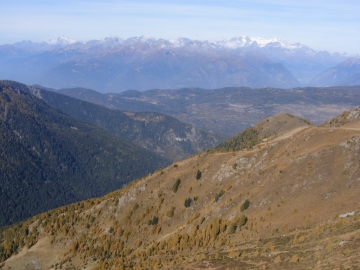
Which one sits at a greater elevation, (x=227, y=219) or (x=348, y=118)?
(x=348, y=118)

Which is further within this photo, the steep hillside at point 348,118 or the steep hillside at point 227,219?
the steep hillside at point 348,118

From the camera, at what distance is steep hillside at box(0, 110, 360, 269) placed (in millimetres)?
58781

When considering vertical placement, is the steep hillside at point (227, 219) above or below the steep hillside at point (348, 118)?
below

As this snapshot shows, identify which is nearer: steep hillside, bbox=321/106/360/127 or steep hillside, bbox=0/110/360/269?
steep hillside, bbox=0/110/360/269

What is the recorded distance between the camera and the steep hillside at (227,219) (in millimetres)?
58781

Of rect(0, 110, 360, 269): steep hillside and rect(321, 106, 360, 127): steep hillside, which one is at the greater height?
rect(321, 106, 360, 127): steep hillside

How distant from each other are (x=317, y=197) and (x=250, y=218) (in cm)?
1569

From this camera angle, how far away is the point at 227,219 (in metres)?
86.1

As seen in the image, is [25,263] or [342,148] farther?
[25,263]

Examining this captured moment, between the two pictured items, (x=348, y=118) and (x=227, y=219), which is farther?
(x=348, y=118)

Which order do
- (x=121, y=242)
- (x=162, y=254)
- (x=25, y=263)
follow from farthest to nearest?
(x=25, y=263) < (x=121, y=242) < (x=162, y=254)

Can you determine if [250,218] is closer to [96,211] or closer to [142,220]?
[142,220]

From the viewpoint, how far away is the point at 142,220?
374ft

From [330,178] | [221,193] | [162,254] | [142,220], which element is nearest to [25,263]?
[142,220]
